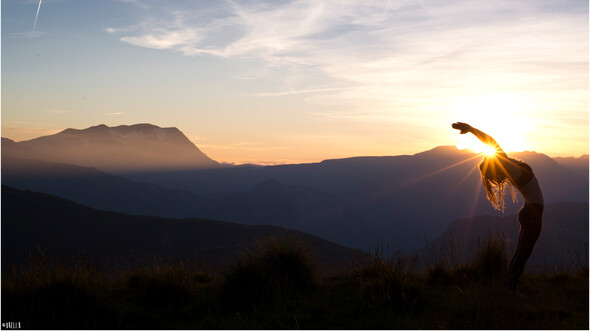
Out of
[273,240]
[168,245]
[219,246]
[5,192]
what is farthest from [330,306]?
[5,192]

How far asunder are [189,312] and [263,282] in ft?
3.82

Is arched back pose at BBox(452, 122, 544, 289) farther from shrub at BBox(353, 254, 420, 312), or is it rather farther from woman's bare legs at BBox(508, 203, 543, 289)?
shrub at BBox(353, 254, 420, 312)

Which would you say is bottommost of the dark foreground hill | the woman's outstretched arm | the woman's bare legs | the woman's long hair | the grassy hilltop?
the dark foreground hill

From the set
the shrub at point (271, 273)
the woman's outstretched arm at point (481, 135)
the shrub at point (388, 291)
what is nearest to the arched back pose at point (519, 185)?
the woman's outstretched arm at point (481, 135)

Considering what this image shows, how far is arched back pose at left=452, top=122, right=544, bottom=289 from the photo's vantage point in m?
6.36

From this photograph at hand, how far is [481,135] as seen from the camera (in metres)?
6.56

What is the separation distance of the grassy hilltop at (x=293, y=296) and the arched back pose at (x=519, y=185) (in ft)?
1.94

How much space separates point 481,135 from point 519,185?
896mm

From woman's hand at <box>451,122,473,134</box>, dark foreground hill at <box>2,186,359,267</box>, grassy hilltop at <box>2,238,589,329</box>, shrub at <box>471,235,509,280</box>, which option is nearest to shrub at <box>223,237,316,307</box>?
grassy hilltop at <box>2,238,589,329</box>

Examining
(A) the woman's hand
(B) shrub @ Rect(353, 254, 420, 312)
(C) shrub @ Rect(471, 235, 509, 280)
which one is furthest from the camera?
(C) shrub @ Rect(471, 235, 509, 280)

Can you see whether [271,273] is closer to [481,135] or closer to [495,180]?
[495,180]

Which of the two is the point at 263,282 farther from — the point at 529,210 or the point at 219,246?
the point at 219,246

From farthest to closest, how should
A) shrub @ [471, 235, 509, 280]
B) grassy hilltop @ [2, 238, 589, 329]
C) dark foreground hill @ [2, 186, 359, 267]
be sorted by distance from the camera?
dark foreground hill @ [2, 186, 359, 267], shrub @ [471, 235, 509, 280], grassy hilltop @ [2, 238, 589, 329]

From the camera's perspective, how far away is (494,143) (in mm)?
6559
